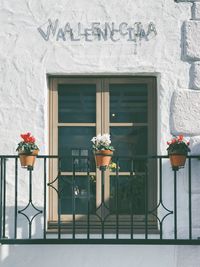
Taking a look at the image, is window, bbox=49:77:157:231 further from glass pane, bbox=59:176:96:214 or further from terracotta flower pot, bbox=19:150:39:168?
terracotta flower pot, bbox=19:150:39:168

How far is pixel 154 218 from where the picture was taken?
8.84m

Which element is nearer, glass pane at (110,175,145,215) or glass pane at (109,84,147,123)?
glass pane at (110,175,145,215)

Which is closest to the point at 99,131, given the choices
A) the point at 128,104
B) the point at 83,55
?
the point at 128,104

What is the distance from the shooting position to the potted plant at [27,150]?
27.2 ft

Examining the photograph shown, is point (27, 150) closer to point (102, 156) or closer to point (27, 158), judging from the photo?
point (27, 158)

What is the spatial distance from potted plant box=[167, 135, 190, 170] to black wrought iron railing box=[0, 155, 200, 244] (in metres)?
0.14

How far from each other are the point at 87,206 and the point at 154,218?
675mm

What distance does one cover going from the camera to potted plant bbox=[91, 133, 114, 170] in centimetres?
828

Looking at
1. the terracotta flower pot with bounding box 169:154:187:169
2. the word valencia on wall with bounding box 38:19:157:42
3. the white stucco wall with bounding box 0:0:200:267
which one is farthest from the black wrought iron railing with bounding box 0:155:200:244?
the word valencia on wall with bounding box 38:19:157:42

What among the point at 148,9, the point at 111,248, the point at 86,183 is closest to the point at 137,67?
the point at 148,9

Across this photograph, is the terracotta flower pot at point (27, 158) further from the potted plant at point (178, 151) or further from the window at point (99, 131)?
the potted plant at point (178, 151)

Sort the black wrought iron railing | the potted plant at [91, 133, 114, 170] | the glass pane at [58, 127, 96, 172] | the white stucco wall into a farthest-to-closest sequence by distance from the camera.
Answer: the glass pane at [58, 127, 96, 172]
the white stucco wall
the black wrought iron railing
the potted plant at [91, 133, 114, 170]

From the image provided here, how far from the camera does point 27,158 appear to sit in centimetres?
833

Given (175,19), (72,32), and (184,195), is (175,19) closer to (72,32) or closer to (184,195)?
(72,32)
